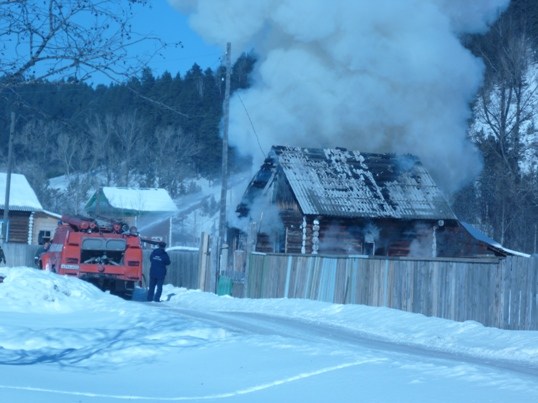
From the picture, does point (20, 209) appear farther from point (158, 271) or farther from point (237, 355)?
point (237, 355)

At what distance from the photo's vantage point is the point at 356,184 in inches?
1390

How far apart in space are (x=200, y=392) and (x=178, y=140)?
63.4 m

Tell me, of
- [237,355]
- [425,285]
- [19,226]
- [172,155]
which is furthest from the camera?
[172,155]

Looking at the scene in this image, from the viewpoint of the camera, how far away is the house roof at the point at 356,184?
33594 millimetres

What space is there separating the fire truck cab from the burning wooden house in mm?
7640

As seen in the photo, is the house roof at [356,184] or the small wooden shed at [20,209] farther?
the small wooden shed at [20,209]

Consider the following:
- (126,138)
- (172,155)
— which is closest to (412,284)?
(126,138)

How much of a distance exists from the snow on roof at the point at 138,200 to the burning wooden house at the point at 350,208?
28.9 meters

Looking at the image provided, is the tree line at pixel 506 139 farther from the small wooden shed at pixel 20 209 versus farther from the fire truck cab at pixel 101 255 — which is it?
the small wooden shed at pixel 20 209

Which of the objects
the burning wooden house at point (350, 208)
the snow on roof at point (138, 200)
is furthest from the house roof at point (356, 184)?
the snow on roof at point (138, 200)

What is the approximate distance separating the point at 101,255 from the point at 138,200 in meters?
36.9

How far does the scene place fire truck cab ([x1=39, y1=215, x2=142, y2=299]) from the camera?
1019 inches

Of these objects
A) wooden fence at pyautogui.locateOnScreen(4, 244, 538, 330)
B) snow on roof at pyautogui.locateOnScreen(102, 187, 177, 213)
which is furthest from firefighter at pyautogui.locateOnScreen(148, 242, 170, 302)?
snow on roof at pyautogui.locateOnScreen(102, 187, 177, 213)

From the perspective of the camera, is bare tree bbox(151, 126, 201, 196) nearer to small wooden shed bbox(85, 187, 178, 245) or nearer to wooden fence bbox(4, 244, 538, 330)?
small wooden shed bbox(85, 187, 178, 245)
